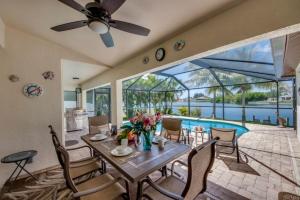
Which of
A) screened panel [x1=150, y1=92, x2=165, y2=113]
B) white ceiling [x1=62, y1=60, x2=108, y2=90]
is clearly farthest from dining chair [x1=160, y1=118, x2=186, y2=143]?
screened panel [x1=150, y1=92, x2=165, y2=113]

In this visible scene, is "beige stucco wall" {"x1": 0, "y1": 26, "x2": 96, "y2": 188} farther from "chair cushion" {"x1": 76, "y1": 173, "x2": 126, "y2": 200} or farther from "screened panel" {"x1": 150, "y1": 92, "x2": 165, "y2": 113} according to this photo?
"screened panel" {"x1": 150, "y1": 92, "x2": 165, "y2": 113}

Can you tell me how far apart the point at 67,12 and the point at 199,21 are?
2.05 metres

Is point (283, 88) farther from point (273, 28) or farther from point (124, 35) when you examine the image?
point (124, 35)

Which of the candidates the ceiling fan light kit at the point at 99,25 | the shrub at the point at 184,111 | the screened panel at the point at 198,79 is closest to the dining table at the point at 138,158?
the ceiling fan light kit at the point at 99,25

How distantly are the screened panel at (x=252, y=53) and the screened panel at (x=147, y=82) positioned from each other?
179 inches

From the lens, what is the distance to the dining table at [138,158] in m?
1.30

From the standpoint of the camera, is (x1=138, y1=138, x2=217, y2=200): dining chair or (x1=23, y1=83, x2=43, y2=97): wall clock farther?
(x1=23, y1=83, x2=43, y2=97): wall clock

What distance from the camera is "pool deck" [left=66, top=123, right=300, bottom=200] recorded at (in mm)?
1966

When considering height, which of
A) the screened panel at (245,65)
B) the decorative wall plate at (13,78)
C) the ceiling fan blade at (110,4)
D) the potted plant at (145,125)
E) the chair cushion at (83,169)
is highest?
the screened panel at (245,65)

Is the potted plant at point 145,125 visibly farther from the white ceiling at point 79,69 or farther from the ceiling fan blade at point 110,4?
the white ceiling at point 79,69

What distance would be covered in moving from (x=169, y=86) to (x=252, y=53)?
6.05m

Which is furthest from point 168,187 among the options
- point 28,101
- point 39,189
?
point 28,101

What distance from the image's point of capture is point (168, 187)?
1.50 m

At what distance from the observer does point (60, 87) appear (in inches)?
118
